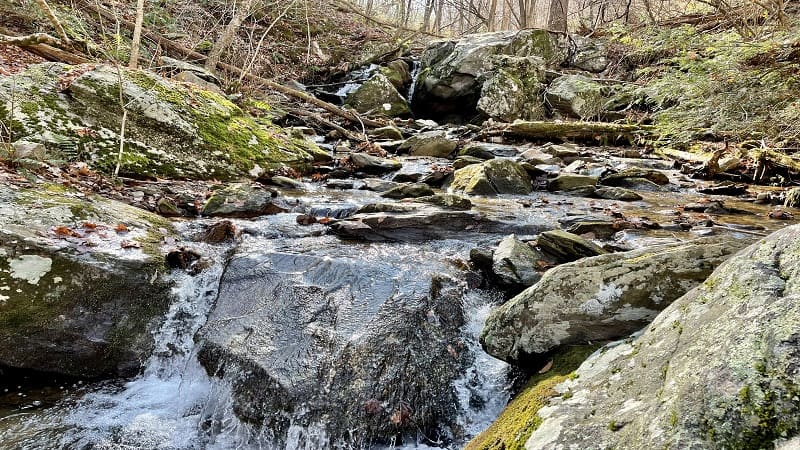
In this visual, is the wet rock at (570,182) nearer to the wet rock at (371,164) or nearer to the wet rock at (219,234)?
the wet rock at (371,164)

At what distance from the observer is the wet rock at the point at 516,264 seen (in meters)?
3.71

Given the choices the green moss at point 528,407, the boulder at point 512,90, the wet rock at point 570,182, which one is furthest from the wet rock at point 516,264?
the boulder at point 512,90

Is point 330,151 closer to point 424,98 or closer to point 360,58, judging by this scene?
point 424,98

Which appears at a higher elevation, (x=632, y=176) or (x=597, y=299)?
(x=632, y=176)

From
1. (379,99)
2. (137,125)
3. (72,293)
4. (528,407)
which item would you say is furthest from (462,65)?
(528,407)

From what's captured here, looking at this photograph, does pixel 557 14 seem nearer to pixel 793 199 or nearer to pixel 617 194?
pixel 617 194

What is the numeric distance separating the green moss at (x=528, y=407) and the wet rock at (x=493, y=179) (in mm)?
4486

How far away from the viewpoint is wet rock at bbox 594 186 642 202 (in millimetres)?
6836

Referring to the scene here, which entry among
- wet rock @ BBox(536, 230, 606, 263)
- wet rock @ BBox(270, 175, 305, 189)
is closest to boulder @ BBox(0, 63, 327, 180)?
wet rock @ BBox(270, 175, 305, 189)

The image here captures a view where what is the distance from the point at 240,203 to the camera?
17.4 feet

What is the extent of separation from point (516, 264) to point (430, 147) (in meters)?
6.45

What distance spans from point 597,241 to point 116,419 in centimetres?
421

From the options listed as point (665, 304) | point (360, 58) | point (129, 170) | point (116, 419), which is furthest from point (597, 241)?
point (360, 58)

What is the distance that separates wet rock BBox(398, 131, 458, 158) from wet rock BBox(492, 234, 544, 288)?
609cm
